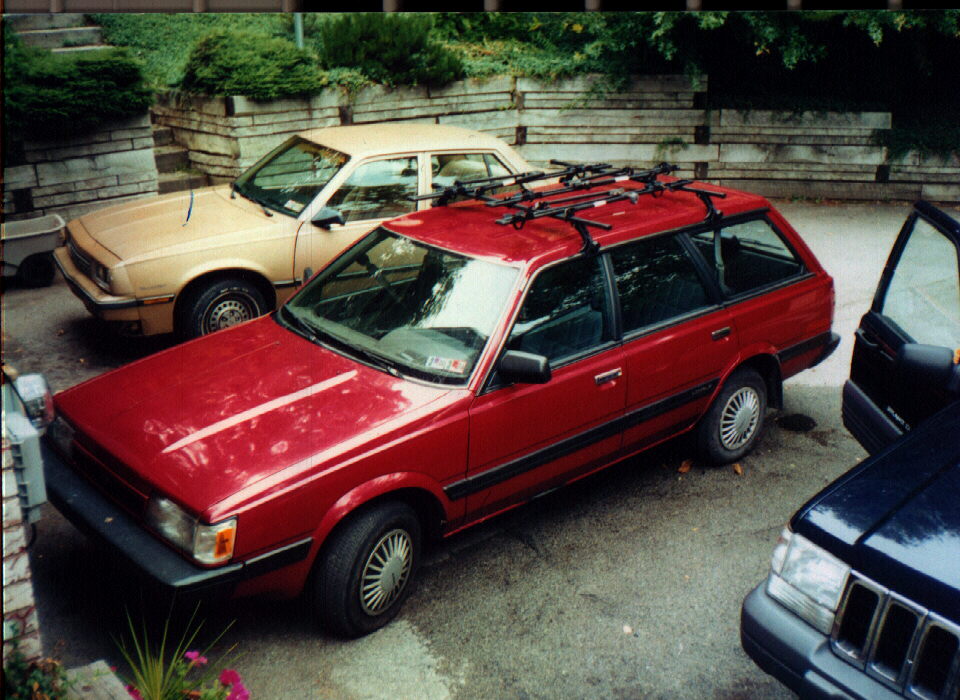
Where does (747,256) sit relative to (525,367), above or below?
above

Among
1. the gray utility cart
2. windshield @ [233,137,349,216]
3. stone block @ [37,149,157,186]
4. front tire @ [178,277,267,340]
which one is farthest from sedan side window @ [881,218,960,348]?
stone block @ [37,149,157,186]

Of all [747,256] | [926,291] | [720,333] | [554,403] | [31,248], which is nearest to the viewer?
[554,403]

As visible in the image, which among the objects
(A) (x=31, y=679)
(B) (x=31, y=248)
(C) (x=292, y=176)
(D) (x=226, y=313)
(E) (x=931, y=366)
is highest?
(C) (x=292, y=176)

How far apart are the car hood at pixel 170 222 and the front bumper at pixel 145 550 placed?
2757 millimetres

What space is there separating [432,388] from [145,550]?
4.69 ft

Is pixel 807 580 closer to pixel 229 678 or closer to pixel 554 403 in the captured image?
pixel 554 403

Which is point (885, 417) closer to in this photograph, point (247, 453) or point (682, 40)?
point (247, 453)

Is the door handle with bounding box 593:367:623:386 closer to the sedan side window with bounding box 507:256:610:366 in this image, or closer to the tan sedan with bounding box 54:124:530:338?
the sedan side window with bounding box 507:256:610:366

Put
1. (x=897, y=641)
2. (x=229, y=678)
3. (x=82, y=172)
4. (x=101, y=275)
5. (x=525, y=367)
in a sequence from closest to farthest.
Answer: (x=897, y=641), (x=229, y=678), (x=525, y=367), (x=101, y=275), (x=82, y=172)

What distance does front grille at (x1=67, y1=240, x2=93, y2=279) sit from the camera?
692 centimetres

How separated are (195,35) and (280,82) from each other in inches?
115

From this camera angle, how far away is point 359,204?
7398 millimetres

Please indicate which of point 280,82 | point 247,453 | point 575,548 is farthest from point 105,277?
point 280,82


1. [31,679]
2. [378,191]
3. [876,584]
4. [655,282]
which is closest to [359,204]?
[378,191]
